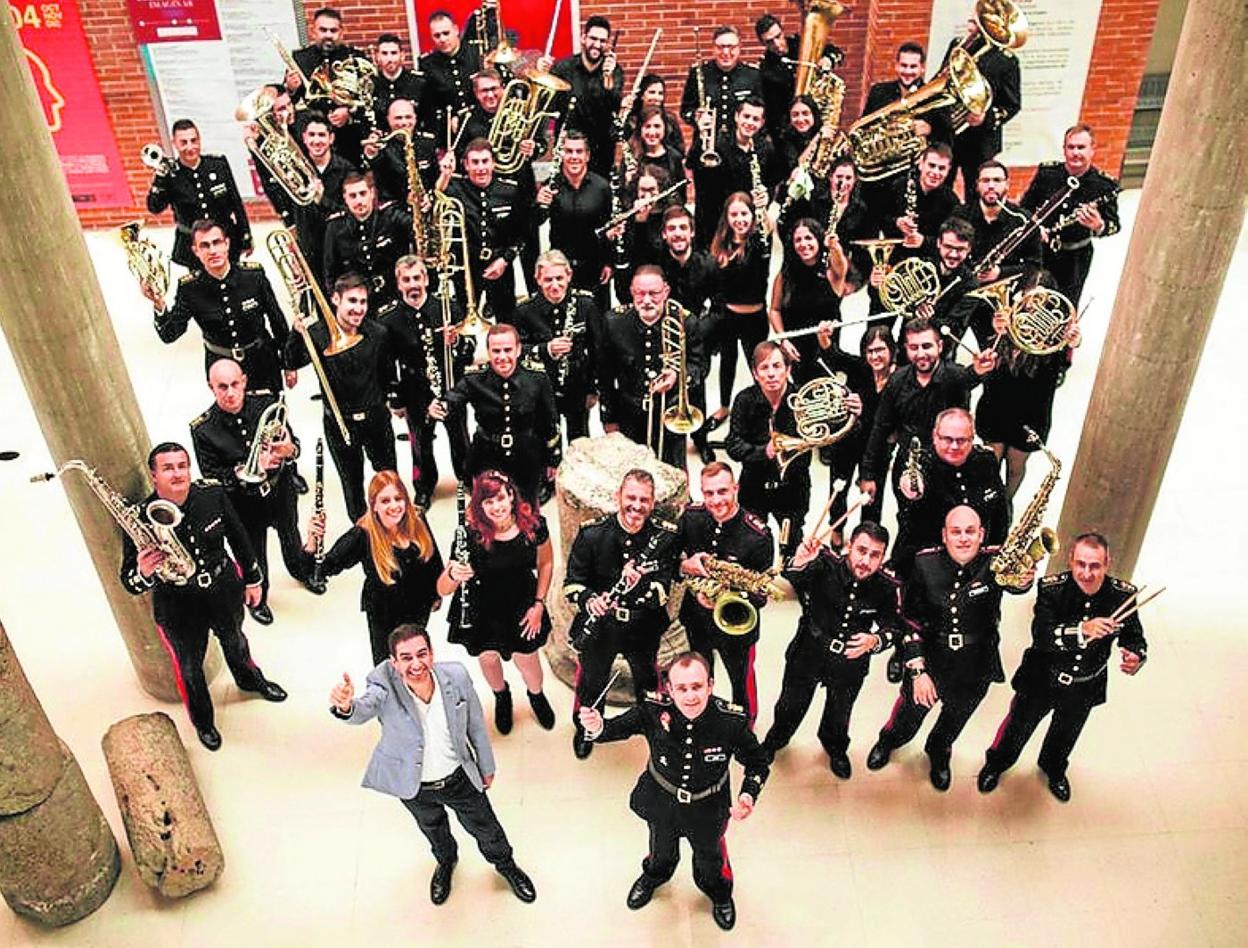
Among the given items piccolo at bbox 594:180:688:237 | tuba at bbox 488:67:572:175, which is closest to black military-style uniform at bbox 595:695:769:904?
piccolo at bbox 594:180:688:237

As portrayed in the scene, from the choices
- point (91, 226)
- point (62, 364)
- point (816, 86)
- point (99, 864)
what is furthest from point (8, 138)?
point (91, 226)

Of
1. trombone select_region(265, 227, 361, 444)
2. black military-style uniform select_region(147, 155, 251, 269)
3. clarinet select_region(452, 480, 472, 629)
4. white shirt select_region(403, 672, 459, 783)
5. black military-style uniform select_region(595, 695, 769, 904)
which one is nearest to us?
black military-style uniform select_region(595, 695, 769, 904)

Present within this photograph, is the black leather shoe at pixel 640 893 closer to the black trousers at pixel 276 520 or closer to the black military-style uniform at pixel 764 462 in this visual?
the black military-style uniform at pixel 764 462

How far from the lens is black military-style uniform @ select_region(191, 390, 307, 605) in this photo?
6.25 metres

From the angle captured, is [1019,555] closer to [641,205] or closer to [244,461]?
[641,205]

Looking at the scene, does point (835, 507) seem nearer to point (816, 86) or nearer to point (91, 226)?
point (816, 86)

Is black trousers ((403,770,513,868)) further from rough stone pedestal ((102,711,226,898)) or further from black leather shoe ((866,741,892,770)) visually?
black leather shoe ((866,741,892,770))

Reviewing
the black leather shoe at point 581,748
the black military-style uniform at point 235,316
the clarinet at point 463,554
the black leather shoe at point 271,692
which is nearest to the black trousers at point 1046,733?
the black leather shoe at point 581,748

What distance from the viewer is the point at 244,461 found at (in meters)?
6.30

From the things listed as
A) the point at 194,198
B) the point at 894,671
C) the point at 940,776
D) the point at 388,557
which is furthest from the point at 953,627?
the point at 194,198

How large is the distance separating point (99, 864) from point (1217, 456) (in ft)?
22.2

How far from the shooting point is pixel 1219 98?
17.1ft

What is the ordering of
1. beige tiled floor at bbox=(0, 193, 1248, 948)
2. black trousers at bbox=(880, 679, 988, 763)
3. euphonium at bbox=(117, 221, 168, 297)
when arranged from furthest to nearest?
euphonium at bbox=(117, 221, 168, 297) → black trousers at bbox=(880, 679, 988, 763) → beige tiled floor at bbox=(0, 193, 1248, 948)

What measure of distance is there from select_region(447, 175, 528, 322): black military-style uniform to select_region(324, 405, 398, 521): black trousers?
4.01 ft
